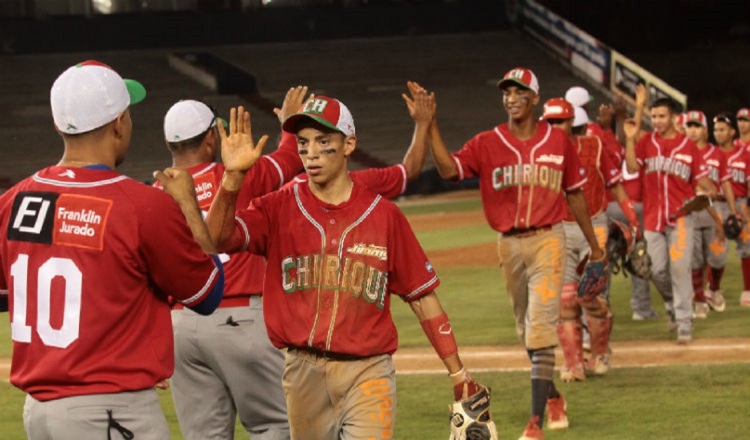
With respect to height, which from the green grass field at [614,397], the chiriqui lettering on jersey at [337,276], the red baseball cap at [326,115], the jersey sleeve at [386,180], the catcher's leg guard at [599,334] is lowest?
the green grass field at [614,397]

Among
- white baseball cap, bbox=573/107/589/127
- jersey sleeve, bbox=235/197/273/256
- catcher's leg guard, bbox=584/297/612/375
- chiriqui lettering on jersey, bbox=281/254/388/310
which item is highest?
white baseball cap, bbox=573/107/589/127

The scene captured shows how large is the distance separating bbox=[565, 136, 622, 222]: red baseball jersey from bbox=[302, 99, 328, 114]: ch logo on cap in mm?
6614

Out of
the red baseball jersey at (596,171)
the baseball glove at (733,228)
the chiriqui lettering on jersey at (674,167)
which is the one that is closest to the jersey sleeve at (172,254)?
the red baseball jersey at (596,171)

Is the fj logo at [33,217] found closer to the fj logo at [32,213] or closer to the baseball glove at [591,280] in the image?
the fj logo at [32,213]

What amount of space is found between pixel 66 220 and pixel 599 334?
8.11 m

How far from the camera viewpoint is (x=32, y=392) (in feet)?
16.3

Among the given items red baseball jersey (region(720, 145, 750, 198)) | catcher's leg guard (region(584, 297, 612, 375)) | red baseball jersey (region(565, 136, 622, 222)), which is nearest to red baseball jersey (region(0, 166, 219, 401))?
catcher's leg guard (region(584, 297, 612, 375))

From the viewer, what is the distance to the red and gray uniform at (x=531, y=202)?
10125 mm

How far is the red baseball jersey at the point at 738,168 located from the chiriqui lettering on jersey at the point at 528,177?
757 cm

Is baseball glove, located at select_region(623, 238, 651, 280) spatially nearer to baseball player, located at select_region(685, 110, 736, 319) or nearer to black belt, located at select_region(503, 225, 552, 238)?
baseball player, located at select_region(685, 110, 736, 319)

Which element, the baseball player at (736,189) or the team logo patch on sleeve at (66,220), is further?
the baseball player at (736,189)

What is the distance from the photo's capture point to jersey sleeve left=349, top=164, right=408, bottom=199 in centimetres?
827

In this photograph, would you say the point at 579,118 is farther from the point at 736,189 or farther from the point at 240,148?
the point at 240,148

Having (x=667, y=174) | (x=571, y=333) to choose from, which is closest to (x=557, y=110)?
(x=571, y=333)
